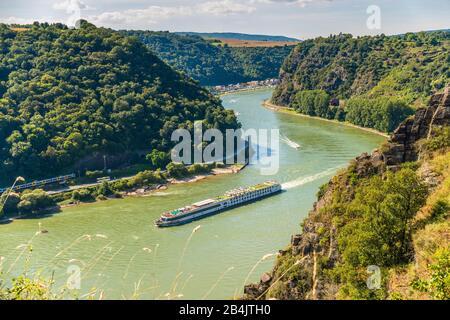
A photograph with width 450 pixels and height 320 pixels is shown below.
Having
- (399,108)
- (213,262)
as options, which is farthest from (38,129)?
(399,108)

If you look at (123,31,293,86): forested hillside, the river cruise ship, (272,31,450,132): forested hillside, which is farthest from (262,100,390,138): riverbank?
(123,31,293,86): forested hillside

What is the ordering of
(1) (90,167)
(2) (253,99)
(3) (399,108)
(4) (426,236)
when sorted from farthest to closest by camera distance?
(2) (253,99)
(3) (399,108)
(1) (90,167)
(4) (426,236)

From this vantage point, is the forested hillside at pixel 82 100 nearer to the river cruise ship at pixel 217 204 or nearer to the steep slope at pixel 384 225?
the river cruise ship at pixel 217 204

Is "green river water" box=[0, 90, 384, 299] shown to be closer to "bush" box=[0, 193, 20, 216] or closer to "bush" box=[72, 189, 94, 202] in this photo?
"bush" box=[72, 189, 94, 202]

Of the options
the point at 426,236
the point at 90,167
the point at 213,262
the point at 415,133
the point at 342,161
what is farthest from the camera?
the point at 342,161

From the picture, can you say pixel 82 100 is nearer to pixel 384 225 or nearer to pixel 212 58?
pixel 384 225

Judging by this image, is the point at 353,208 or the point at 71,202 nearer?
the point at 353,208

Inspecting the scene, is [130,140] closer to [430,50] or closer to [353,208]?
[353,208]

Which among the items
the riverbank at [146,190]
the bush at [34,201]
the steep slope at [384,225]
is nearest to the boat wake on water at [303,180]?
the riverbank at [146,190]
